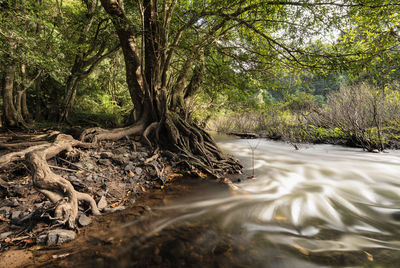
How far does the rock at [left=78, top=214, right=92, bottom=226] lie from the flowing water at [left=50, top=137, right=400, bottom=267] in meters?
0.49

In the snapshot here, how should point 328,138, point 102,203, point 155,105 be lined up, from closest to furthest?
point 102,203 < point 155,105 < point 328,138

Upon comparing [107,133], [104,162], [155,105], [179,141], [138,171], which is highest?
[155,105]

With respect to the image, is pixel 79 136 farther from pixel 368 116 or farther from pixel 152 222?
pixel 368 116

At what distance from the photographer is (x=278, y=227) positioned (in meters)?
2.71

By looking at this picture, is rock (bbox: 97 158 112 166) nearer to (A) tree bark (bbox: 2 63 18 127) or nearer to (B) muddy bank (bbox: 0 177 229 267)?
(B) muddy bank (bbox: 0 177 229 267)

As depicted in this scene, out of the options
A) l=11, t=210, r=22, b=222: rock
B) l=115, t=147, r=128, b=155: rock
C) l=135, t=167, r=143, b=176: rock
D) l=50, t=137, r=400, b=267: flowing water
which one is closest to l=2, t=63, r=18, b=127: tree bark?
l=115, t=147, r=128, b=155: rock

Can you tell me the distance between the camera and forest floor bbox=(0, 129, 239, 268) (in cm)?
201

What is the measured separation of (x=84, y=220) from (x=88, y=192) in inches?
30.1

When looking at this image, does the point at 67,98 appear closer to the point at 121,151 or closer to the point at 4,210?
the point at 121,151

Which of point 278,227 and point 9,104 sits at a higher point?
point 9,104

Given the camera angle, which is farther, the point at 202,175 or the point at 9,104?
the point at 9,104

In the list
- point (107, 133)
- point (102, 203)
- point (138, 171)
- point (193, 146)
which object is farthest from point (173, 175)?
point (107, 133)

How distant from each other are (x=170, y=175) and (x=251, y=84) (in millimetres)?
4168

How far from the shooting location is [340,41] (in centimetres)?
455
